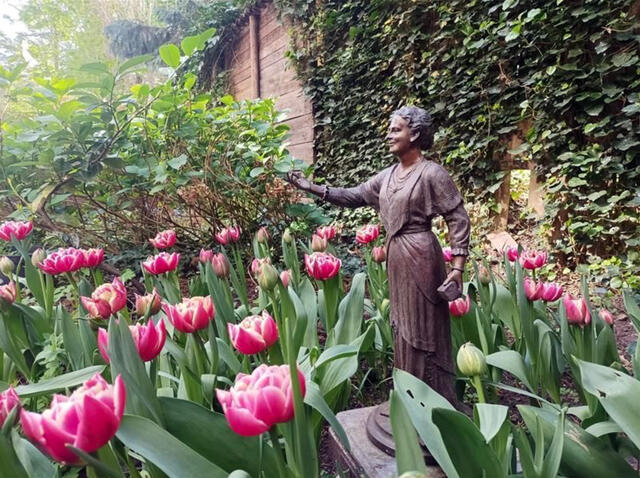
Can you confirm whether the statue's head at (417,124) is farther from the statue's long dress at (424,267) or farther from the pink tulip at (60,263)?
the pink tulip at (60,263)

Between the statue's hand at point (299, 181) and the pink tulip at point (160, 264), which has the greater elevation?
the statue's hand at point (299, 181)

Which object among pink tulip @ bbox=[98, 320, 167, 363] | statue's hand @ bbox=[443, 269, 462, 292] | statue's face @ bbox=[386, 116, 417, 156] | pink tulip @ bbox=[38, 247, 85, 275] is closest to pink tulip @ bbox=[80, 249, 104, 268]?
pink tulip @ bbox=[38, 247, 85, 275]

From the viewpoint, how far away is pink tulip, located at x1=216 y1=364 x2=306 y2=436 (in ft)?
1.77

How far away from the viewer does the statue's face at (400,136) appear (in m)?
1.09

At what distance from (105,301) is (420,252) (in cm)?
76

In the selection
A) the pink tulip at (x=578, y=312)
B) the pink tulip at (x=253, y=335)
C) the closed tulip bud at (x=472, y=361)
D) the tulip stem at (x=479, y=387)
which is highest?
the pink tulip at (x=253, y=335)

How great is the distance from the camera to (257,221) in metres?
3.02

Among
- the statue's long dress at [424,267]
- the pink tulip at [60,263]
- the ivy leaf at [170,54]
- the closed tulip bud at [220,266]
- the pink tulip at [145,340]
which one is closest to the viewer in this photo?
the pink tulip at [145,340]

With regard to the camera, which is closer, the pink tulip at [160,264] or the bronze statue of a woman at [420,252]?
the bronze statue of a woman at [420,252]

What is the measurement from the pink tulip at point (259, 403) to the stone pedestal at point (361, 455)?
0.46 m

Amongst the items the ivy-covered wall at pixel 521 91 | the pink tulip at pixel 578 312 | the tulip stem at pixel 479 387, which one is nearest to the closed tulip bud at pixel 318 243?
the pink tulip at pixel 578 312

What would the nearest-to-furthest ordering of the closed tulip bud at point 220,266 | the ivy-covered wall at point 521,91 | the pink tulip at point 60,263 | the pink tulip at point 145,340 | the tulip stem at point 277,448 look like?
the tulip stem at point 277,448 < the pink tulip at point 145,340 < the pink tulip at point 60,263 < the closed tulip bud at point 220,266 < the ivy-covered wall at point 521,91

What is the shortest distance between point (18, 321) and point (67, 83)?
3.86ft

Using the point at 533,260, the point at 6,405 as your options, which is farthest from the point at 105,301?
the point at 533,260
